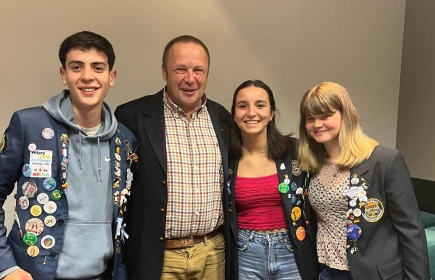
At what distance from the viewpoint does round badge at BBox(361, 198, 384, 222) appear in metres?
1.71

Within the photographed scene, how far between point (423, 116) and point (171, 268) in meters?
2.65

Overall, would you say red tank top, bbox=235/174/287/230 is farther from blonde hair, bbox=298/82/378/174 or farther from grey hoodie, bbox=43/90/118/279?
grey hoodie, bbox=43/90/118/279

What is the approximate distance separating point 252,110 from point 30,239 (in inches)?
46.3

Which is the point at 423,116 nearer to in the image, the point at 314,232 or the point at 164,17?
the point at 314,232

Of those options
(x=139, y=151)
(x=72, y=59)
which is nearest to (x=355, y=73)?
(x=139, y=151)

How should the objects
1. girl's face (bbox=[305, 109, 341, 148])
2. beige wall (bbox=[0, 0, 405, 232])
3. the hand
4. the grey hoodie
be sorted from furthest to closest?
beige wall (bbox=[0, 0, 405, 232]) < girl's face (bbox=[305, 109, 341, 148]) < the grey hoodie < the hand

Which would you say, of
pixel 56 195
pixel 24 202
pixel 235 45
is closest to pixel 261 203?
pixel 56 195

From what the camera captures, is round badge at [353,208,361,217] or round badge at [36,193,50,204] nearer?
round badge at [36,193,50,204]

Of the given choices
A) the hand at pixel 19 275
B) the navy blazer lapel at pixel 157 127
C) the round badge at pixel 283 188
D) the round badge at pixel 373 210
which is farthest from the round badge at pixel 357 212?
the hand at pixel 19 275

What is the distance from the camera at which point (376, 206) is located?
1.71m

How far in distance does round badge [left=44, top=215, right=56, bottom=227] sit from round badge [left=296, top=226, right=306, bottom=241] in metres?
1.14

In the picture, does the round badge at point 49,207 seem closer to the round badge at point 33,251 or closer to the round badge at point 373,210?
the round badge at point 33,251

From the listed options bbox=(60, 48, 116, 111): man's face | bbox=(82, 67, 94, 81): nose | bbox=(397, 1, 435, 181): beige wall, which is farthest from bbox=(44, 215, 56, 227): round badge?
bbox=(397, 1, 435, 181): beige wall

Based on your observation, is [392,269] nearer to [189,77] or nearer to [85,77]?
[189,77]
